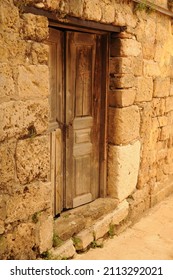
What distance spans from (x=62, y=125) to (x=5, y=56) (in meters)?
1.23

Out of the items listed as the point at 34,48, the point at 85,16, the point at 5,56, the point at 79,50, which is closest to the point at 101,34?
the point at 79,50

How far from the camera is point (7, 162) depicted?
2.63 meters

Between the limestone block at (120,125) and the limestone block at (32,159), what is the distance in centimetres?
119

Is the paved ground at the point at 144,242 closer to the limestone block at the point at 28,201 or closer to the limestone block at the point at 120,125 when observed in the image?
the limestone block at the point at 28,201

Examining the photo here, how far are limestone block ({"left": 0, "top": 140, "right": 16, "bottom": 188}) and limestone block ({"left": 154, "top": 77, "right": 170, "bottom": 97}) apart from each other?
8.13 ft

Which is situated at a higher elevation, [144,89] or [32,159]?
[144,89]

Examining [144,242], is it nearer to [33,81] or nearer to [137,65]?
[137,65]

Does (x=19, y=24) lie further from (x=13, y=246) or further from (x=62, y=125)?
(x=13, y=246)

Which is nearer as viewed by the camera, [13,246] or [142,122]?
[13,246]

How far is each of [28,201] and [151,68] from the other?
2.42 meters

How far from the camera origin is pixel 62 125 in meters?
3.63

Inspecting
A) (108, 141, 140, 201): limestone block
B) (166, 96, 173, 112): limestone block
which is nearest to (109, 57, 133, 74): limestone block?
(108, 141, 140, 201): limestone block

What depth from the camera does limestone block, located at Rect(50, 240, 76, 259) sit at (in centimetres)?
316

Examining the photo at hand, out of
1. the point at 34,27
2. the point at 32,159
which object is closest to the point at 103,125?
the point at 32,159
